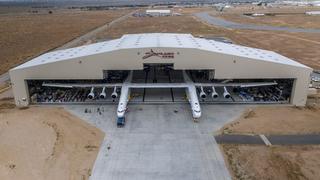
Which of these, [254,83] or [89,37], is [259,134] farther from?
[89,37]

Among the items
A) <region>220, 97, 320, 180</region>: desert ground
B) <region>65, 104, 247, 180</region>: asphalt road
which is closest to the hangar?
<region>65, 104, 247, 180</region>: asphalt road

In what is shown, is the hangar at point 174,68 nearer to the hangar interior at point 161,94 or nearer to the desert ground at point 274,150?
the hangar interior at point 161,94

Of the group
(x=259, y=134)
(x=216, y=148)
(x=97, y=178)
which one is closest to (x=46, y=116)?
(x=97, y=178)

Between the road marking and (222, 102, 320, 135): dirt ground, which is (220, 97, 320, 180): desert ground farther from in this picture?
the road marking

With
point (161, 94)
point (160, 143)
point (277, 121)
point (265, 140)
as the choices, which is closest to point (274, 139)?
point (265, 140)

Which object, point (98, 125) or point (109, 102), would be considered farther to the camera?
point (109, 102)

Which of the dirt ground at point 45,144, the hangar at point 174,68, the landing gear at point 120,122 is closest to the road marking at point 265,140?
the hangar at point 174,68

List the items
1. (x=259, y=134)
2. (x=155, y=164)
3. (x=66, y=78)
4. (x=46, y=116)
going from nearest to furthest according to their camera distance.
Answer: (x=155, y=164) → (x=259, y=134) → (x=46, y=116) → (x=66, y=78)
